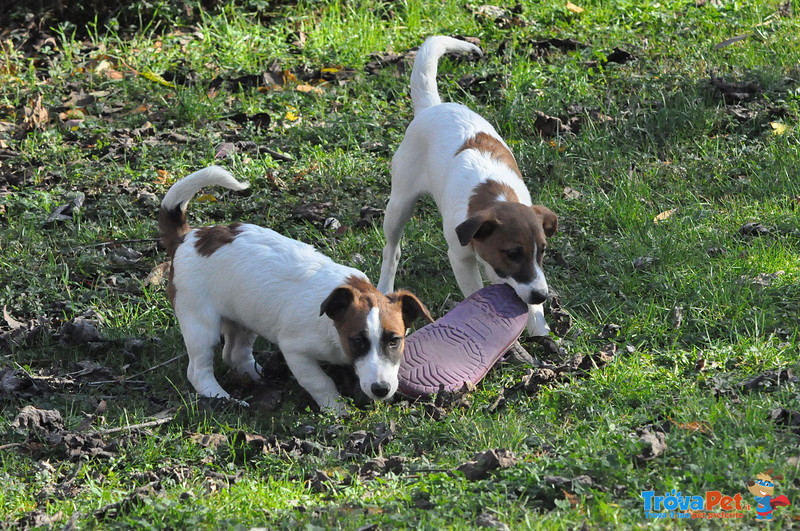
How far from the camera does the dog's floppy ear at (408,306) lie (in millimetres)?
5184

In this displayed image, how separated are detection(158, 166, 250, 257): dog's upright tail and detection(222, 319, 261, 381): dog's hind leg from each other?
58cm

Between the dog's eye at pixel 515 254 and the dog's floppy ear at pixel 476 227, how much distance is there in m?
0.17

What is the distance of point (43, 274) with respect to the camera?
695cm

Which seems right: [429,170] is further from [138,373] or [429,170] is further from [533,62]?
[533,62]

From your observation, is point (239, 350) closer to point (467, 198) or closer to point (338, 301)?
point (338, 301)

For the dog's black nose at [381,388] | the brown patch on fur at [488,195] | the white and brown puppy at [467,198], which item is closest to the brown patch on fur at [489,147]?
the white and brown puppy at [467,198]

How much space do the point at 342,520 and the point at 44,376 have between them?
265cm

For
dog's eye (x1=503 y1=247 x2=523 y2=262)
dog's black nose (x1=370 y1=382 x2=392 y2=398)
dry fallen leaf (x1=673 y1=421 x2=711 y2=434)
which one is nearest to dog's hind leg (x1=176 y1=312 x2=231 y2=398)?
dog's black nose (x1=370 y1=382 x2=392 y2=398)

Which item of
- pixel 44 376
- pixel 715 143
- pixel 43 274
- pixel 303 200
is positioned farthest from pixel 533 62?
pixel 44 376

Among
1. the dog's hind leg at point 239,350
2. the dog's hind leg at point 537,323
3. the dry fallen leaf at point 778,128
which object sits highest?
the dry fallen leaf at point 778,128

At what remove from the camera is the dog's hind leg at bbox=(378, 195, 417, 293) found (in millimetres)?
6770

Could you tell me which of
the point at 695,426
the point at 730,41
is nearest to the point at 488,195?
the point at 695,426

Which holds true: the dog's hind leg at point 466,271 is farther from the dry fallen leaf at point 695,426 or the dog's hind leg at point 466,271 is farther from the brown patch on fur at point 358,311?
the dry fallen leaf at point 695,426

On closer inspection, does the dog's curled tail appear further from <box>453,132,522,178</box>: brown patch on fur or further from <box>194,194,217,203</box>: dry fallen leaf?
<box>194,194,217,203</box>: dry fallen leaf
